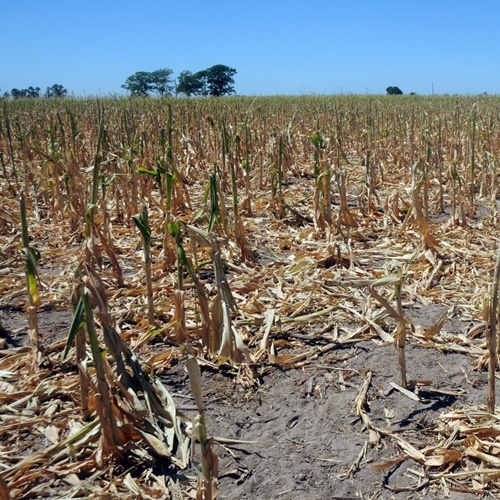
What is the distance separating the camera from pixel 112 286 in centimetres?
364

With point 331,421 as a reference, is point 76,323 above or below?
above

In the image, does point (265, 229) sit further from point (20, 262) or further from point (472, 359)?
point (472, 359)

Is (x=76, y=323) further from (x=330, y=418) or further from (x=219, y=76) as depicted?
(x=219, y=76)

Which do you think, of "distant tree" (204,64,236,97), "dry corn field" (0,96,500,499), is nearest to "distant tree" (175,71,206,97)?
"distant tree" (204,64,236,97)

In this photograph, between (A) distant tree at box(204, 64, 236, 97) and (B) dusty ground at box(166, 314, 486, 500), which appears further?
(A) distant tree at box(204, 64, 236, 97)

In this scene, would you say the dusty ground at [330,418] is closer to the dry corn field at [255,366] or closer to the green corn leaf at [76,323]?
the dry corn field at [255,366]

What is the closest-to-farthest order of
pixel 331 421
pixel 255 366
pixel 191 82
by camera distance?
pixel 331 421, pixel 255 366, pixel 191 82

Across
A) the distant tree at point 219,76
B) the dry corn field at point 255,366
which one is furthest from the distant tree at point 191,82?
the dry corn field at point 255,366

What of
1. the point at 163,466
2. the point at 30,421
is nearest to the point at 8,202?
the point at 30,421

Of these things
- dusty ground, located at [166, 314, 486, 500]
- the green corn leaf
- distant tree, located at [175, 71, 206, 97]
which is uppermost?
distant tree, located at [175, 71, 206, 97]

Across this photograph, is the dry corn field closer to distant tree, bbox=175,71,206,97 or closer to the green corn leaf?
the green corn leaf

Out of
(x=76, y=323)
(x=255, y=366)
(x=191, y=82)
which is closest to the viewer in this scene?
(x=76, y=323)

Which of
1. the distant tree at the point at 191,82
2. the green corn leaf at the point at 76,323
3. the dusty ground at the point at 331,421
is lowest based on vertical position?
the dusty ground at the point at 331,421

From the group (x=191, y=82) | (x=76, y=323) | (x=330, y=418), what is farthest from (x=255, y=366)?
(x=191, y=82)
